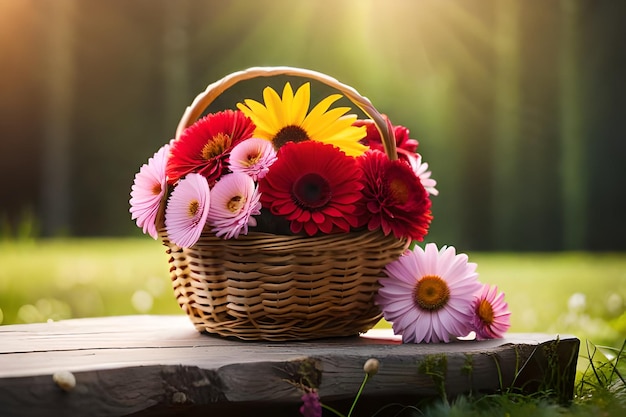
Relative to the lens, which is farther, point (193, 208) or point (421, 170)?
point (421, 170)

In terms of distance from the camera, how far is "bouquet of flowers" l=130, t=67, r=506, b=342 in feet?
3.59

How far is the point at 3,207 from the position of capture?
374 cm

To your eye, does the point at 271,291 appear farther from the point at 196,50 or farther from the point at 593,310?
the point at 196,50

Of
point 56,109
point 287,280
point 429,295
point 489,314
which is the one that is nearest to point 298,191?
point 287,280

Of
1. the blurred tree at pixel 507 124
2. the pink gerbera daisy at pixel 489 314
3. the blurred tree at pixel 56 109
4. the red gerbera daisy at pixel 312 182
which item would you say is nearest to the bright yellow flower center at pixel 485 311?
the pink gerbera daisy at pixel 489 314

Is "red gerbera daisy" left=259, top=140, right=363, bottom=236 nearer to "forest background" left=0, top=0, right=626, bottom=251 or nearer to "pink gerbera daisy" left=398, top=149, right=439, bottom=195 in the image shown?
"pink gerbera daisy" left=398, top=149, right=439, bottom=195

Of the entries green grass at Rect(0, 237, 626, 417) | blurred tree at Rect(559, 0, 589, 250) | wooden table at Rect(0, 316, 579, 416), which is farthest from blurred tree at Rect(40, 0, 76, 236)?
wooden table at Rect(0, 316, 579, 416)

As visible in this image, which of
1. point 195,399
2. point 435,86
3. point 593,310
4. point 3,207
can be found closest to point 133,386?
point 195,399

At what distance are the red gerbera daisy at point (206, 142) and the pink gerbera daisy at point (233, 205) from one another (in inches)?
2.1

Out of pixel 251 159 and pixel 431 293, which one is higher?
pixel 251 159

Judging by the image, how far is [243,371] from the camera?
0.96m

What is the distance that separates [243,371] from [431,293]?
338mm

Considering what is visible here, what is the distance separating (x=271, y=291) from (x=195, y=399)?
217 mm

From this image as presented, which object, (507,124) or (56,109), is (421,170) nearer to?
(507,124)
